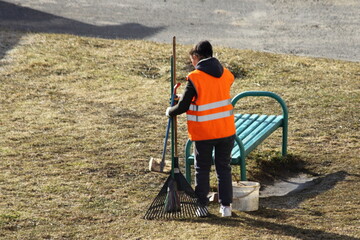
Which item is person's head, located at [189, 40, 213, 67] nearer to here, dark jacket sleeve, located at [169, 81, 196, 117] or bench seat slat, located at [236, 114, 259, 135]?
dark jacket sleeve, located at [169, 81, 196, 117]

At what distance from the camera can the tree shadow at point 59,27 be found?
1356 centimetres

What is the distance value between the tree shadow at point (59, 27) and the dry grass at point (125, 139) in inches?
32.7

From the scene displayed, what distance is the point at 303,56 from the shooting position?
12.1 meters

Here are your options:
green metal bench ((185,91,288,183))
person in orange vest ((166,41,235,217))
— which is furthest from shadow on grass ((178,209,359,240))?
green metal bench ((185,91,288,183))

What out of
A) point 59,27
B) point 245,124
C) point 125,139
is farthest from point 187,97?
point 59,27

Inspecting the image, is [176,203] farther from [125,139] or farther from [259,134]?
[125,139]

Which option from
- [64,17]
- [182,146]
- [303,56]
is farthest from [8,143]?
[64,17]

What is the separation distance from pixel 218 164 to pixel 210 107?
51 centimetres

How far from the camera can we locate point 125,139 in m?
8.16

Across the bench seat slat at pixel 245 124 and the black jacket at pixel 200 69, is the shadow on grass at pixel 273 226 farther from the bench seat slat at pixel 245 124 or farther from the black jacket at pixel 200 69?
the bench seat slat at pixel 245 124

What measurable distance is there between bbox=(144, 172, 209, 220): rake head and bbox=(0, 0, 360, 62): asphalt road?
6936 mm

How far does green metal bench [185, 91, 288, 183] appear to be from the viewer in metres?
6.37

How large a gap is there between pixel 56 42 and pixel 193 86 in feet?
23.9

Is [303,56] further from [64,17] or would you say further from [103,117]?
[64,17]
